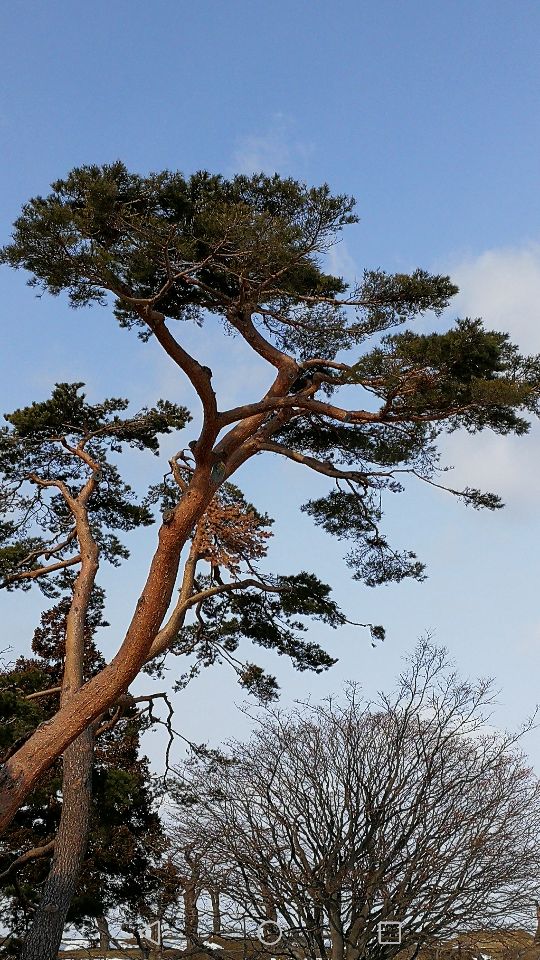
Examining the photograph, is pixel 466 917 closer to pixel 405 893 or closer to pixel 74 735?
pixel 405 893

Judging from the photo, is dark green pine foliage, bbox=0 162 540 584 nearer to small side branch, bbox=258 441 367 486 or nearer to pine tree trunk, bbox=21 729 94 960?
small side branch, bbox=258 441 367 486

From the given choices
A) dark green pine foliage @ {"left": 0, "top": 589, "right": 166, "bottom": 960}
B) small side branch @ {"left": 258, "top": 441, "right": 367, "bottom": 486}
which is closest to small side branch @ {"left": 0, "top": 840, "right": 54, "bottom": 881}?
dark green pine foliage @ {"left": 0, "top": 589, "right": 166, "bottom": 960}

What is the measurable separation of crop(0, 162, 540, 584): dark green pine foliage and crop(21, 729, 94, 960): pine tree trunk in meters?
5.65

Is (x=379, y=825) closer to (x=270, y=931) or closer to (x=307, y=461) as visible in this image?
(x=270, y=931)

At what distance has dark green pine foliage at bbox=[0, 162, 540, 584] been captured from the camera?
928cm

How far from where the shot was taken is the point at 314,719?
39.2ft

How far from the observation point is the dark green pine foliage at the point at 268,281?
9.28 metres

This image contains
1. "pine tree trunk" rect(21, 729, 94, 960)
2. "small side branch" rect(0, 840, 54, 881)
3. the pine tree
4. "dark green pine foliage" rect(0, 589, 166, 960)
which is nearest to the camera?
the pine tree

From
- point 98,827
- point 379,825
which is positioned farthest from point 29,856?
point 379,825

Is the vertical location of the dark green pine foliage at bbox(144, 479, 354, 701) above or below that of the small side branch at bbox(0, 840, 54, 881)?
above

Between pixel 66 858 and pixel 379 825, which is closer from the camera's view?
pixel 379 825

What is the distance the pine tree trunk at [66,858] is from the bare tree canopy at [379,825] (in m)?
1.45

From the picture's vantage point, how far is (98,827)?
576 inches

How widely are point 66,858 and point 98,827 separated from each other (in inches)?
114
